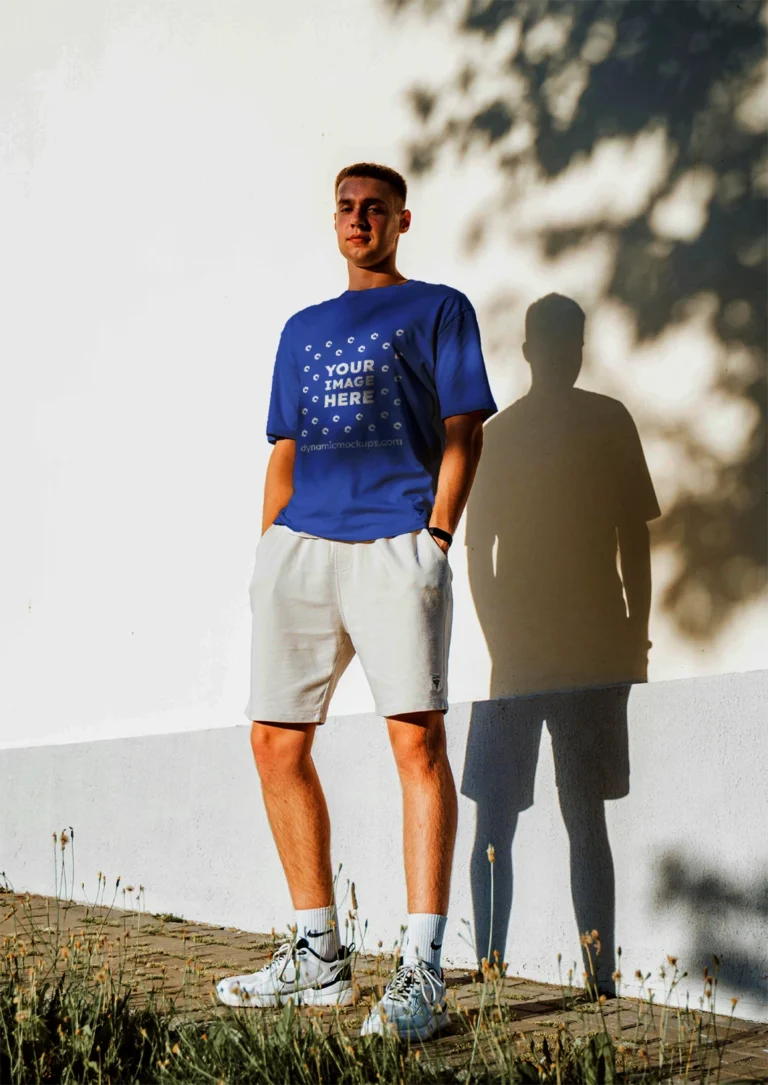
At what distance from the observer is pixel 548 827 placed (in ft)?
13.7

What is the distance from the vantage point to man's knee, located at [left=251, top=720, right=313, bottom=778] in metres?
3.94

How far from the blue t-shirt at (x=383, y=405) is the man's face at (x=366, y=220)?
0.12 metres

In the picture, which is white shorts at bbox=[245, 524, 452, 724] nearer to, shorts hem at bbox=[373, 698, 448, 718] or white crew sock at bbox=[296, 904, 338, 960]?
shorts hem at bbox=[373, 698, 448, 718]

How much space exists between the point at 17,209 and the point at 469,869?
4.57 metres

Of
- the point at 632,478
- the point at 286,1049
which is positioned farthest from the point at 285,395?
the point at 286,1049

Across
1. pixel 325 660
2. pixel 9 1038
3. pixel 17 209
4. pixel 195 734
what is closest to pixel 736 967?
pixel 325 660

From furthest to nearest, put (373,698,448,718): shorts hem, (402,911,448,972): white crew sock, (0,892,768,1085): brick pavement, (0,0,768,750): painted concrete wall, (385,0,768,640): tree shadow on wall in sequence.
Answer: (0,0,768,750): painted concrete wall
(385,0,768,640): tree shadow on wall
(373,698,448,718): shorts hem
(402,911,448,972): white crew sock
(0,892,768,1085): brick pavement

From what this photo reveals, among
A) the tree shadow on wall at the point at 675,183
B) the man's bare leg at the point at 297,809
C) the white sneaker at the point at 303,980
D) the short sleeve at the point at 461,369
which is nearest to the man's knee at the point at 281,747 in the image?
the man's bare leg at the point at 297,809

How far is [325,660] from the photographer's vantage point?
3.93 metres

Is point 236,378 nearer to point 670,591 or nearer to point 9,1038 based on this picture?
point 670,591

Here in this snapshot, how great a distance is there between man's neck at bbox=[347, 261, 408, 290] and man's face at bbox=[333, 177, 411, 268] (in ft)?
0.08

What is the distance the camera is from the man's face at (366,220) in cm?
405

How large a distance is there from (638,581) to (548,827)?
31.8 inches

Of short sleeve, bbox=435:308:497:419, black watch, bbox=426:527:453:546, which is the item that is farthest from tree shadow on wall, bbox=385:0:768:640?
black watch, bbox=426:527:453:546
